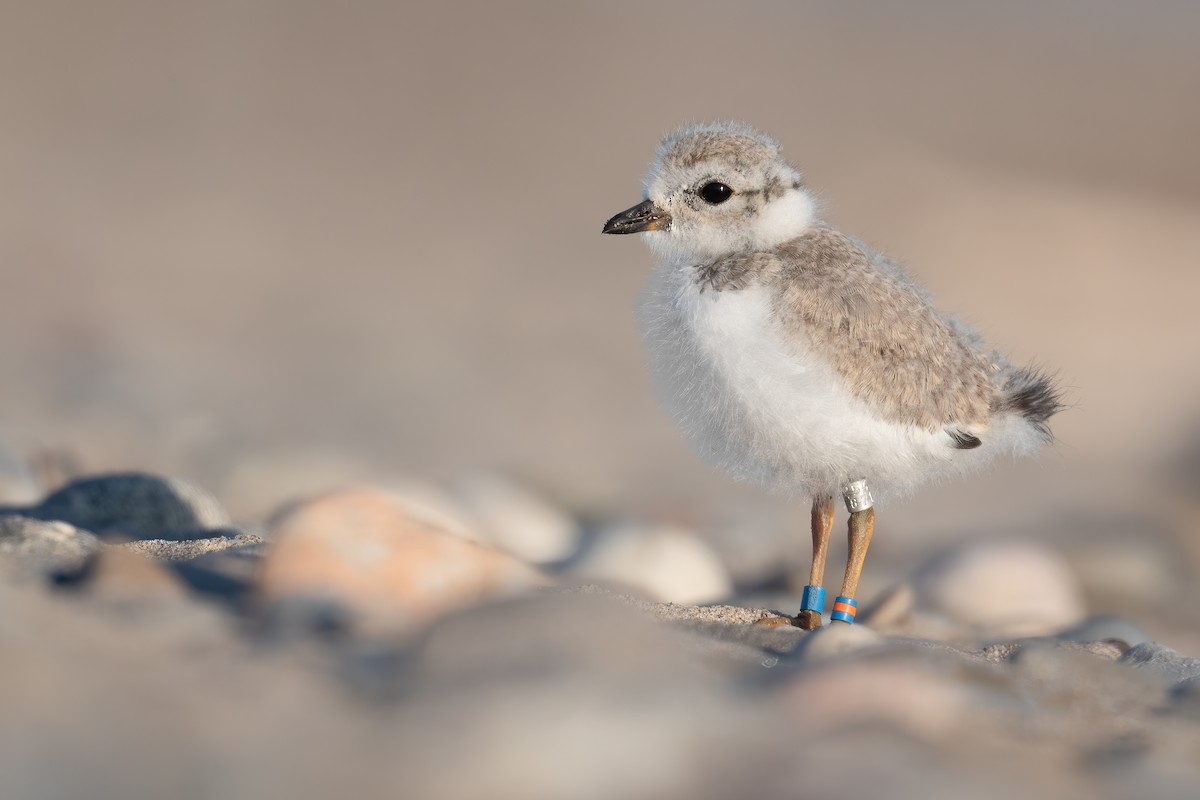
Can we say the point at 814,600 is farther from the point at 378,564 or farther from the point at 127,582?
the point at 127,582

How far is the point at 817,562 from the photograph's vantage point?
168 inches

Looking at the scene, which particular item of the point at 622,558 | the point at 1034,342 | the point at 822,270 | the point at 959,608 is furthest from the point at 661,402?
the point at 1034,342

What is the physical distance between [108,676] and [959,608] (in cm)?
450

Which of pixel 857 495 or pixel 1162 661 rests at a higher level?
pixel 857 495

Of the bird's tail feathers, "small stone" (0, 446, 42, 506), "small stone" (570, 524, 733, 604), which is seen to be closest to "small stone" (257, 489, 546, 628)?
the bird's tail feathers

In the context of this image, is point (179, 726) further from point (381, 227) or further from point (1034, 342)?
point (381, 227)

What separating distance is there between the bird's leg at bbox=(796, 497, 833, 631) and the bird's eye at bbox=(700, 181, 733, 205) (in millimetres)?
1013

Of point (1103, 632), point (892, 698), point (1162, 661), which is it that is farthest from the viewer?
point (1103, 632)

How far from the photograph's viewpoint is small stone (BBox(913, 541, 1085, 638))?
5.77 metres

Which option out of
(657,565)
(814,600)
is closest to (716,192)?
(814,600)

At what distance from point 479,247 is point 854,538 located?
8.58m

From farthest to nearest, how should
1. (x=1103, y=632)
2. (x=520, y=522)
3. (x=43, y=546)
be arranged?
1. (x=520, y=522)
2. (x=1103, y=632)
3. (x=43, y=546)

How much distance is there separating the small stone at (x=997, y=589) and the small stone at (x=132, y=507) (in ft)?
10.1

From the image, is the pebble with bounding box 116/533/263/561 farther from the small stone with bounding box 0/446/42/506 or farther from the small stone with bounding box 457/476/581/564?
the small stone with bounding box 457/476/581/564
